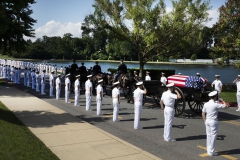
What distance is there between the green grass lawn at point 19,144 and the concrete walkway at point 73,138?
0.92ft

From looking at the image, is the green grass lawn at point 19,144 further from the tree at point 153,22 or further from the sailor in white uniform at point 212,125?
the tree at point 153,22

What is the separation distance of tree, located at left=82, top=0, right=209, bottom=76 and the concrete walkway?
528 inches

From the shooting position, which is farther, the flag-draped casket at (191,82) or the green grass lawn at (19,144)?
Answer: the flag-draped casket at (191,82)

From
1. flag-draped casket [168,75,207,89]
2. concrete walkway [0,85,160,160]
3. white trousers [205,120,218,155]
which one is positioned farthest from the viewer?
flag-draped casket [168,75,207,89]

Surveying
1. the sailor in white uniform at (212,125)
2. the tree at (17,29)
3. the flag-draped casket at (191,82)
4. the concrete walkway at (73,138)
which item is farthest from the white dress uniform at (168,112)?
the tree at (17,29)

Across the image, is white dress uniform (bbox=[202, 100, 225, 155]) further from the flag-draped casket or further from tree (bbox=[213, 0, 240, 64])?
tree (bbox=[213, 0, 240, 64])

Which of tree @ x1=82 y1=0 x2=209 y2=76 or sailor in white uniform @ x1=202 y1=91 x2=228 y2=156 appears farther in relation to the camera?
tree @ x1=82 y1=0 x2=209 y2=76

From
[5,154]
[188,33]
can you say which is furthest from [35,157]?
[188,33]

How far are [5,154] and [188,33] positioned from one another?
2109 centimetres

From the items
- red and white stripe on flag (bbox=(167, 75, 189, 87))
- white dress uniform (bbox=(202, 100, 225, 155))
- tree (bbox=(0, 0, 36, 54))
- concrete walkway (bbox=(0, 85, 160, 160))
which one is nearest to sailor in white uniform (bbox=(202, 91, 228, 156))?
white dress uniform (bbox=(202, 100, 225, 155))

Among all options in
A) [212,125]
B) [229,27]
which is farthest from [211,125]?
[229,27]

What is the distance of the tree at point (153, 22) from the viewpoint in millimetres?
23531

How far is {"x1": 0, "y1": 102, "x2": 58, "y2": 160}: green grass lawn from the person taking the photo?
6.84 m

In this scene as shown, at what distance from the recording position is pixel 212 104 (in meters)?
7.71
